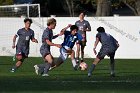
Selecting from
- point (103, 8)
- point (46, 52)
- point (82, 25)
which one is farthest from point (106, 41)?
point (103, 8)

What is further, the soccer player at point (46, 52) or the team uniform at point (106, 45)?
the team uniform at point (106, 45)

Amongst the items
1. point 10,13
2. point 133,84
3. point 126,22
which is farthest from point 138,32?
point 133,84

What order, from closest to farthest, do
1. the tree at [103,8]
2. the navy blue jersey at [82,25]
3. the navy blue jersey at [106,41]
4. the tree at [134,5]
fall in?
the navy blue jersey at [106,41], the navy blue jersey at [82,25], the tree at [103,8], the tree at [134,5]

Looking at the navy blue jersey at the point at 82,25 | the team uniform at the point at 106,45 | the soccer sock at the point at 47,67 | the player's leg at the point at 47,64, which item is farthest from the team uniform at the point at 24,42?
the navy blue jersey at the point at 82,25

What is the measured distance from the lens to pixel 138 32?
34094mm

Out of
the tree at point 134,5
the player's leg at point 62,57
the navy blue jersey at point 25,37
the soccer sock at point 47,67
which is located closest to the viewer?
the soccer sock at point 47,67

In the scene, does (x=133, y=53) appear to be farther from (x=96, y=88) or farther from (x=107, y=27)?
(x=96, y=88)

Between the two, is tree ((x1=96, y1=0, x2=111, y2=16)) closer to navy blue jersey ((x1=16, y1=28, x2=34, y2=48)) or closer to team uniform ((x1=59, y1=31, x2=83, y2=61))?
navy blue jersey ((x1=16, y1=28, x2=34, y2=48))

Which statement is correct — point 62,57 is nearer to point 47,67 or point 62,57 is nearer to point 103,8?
point 47,67

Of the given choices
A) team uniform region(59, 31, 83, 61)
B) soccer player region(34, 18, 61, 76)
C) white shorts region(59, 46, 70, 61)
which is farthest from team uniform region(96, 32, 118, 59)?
soccer player region(34, 18, 61, 76)

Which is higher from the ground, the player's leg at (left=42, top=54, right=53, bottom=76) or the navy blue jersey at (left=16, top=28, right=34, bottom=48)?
the navy blue jersey at (left=16, top=28, right=34, bottom=48)

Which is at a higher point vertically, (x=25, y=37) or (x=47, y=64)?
(x=25, y=37)

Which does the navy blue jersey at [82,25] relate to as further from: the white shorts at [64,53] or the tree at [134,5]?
the tree at [134,5]

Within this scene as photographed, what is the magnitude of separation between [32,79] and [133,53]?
52.5 feet
